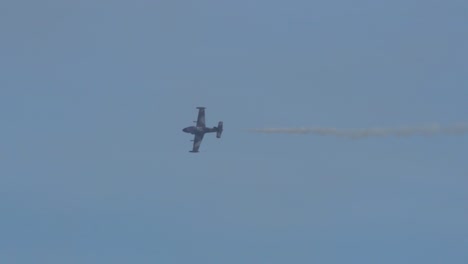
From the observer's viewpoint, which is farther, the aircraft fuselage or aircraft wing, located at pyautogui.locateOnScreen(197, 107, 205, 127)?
aircraft wing, located at pyautogui.locateOnScreen(197, 107, 205, 127)

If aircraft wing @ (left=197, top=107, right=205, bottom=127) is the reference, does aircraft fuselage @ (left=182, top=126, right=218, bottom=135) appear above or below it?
below

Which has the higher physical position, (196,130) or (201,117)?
(201,117)

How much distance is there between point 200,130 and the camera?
10950cm

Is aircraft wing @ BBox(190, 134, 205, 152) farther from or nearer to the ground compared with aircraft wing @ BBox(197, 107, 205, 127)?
nearer to the ground

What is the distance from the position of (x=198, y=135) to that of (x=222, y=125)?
18.5ft

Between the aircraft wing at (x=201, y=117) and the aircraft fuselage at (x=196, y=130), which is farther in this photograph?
the aircraft wing at (x=201, y=117)

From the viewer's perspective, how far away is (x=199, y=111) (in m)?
113

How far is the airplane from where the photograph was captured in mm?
105556

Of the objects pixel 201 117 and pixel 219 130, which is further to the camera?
pixel 201 117

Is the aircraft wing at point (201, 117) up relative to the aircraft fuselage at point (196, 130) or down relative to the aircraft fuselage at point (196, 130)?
up

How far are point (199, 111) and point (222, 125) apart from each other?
847 cm

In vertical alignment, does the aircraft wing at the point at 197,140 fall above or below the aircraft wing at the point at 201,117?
below

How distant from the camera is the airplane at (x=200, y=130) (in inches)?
4156

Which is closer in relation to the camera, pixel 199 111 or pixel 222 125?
pixel 222 125
